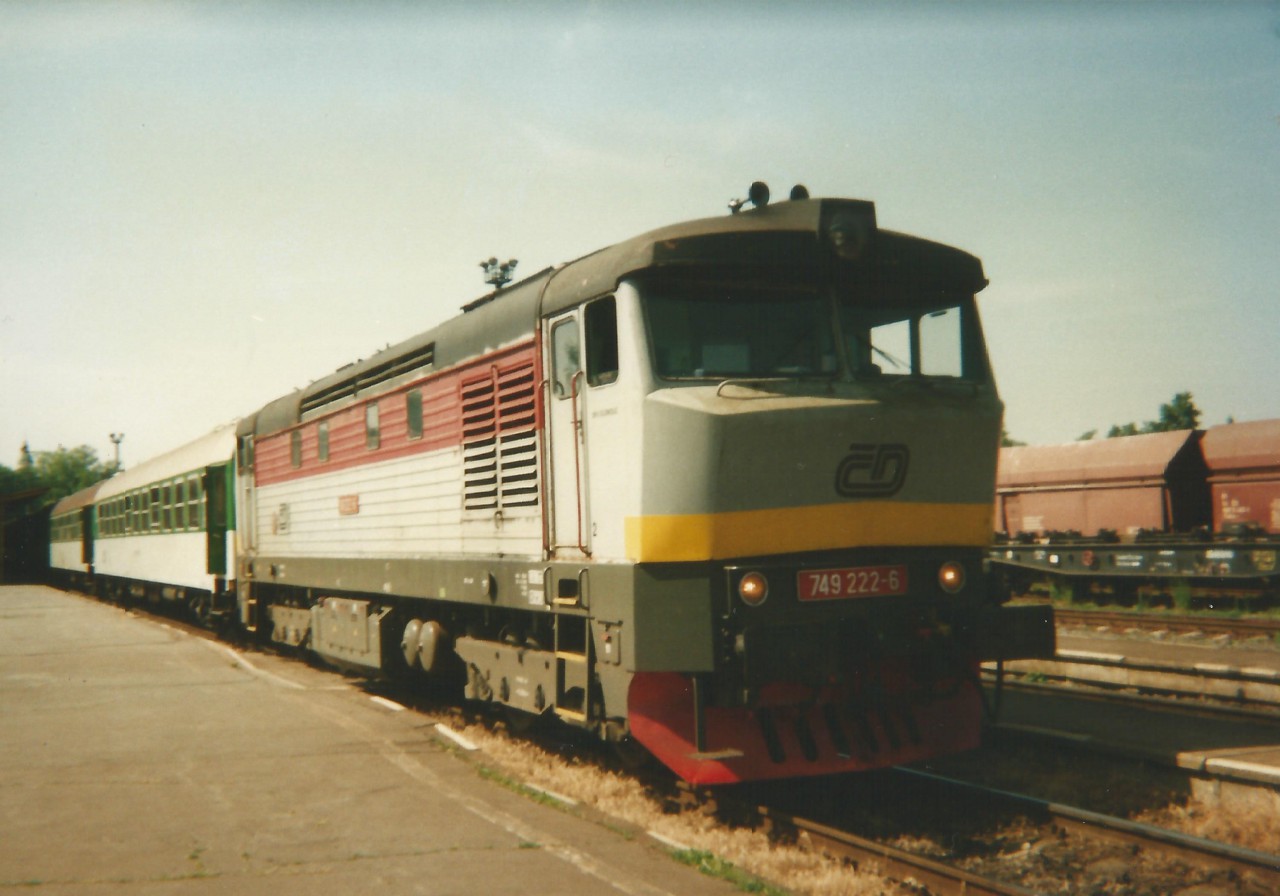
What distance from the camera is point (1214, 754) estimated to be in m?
7.39

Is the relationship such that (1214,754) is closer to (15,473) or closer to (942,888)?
(942,888)

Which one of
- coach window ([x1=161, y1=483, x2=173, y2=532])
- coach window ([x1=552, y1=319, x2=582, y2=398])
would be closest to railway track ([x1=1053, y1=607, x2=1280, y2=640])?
coach window ([x1=552, y1=319, x2=582, y2=398])

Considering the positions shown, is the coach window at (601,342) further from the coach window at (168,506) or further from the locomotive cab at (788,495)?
the coach window at (168,506)

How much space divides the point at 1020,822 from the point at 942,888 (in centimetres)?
132

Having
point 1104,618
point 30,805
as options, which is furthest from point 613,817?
point 1104,618

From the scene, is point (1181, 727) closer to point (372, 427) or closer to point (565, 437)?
point (565, 437)

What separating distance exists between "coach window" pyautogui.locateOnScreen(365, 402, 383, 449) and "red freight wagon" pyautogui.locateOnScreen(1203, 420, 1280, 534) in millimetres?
13714

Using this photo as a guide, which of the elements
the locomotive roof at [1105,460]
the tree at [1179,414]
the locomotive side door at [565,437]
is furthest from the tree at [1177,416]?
the locomotive side door at [565,437]

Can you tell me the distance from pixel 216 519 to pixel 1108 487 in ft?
51.2

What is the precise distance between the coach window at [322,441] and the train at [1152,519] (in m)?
10.4

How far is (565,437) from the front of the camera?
289 inches

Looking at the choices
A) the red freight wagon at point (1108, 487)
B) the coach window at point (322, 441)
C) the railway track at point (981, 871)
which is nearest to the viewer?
the railway track at point (981, 871)

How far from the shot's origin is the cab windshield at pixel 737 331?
21.6 feet

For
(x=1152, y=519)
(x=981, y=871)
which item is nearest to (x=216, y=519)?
(x=981, y=871)
